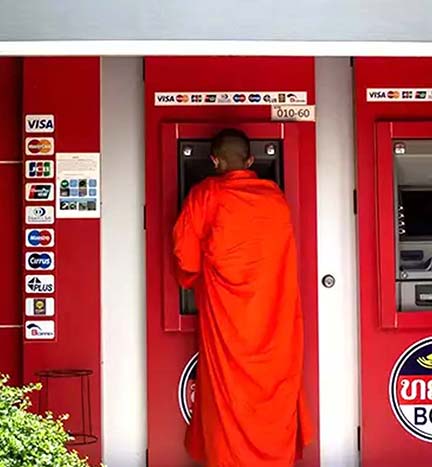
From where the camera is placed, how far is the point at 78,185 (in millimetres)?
5184

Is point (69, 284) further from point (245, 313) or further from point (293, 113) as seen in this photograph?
point (293, 113)

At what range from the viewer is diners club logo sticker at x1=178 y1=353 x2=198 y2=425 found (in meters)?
5.19

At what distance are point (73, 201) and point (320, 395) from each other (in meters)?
1.63

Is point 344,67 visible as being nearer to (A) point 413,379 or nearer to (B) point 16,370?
(A) point 413,379

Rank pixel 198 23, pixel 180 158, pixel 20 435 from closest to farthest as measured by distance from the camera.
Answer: pixel 20 435 < pixel 198 23 < pixel 180 158

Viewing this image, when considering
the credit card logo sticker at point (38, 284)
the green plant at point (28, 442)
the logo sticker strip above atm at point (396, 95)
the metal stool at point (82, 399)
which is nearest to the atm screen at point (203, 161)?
the logo sticker strip above atm at point (396, 95)

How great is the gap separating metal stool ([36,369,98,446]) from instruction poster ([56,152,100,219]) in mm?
795

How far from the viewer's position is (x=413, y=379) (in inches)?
207

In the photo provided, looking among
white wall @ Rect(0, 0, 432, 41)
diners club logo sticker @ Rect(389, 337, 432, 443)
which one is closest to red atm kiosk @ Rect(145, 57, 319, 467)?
diners club logo sticker @ Rect(389, 337, 432, 443)

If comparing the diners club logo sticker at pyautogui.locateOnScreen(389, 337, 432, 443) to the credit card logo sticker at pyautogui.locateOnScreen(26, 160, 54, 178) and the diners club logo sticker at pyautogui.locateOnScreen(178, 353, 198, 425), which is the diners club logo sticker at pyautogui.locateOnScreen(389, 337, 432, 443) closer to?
the diners club logo sticker at pyautogui.locateOnScreen(178, 353, 198, 425)

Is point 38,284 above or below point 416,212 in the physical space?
below

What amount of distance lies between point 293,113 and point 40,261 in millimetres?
1506

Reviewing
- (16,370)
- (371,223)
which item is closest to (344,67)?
(371,223)

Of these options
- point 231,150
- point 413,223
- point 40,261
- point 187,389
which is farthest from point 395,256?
point 40,261
